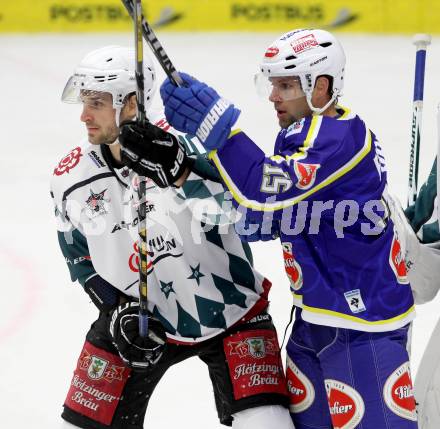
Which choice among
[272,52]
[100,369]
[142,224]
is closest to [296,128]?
[272,52]

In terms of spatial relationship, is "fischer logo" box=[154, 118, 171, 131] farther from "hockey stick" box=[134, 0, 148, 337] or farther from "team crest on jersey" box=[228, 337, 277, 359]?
"team crest on jersey" box=[228, 337, 277, 359]

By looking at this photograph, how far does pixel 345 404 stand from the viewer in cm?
285

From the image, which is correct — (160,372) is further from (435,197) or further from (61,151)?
(61,151)

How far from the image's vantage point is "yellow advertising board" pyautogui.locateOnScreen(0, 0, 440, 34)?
718cm

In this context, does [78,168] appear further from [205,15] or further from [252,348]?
[205,15]

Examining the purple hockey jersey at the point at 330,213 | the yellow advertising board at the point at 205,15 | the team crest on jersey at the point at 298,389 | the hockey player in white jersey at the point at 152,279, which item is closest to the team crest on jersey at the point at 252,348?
the hockey player in white jersey at the point at 152,279

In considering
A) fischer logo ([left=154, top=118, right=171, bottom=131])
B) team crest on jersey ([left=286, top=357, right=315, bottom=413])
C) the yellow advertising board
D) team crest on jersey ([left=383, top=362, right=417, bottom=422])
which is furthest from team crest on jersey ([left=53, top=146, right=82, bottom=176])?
the yellow advertising board

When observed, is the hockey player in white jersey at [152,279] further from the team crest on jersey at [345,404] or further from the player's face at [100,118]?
the team crest on jersey at [345,404]

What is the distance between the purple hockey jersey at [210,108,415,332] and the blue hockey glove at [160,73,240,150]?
0.17 ft

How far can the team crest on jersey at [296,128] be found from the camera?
8.90 feet

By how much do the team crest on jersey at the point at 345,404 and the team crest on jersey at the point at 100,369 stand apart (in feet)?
2.20

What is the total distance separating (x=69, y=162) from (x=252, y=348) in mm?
779

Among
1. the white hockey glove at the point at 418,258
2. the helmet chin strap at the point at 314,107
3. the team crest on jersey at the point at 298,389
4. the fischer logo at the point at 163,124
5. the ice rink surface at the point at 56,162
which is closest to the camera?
the helmet chin strap at the point at 314,107

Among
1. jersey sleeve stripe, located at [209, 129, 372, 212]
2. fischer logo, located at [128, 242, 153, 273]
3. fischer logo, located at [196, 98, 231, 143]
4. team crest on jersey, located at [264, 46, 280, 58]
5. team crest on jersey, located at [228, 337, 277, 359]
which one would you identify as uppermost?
team crest on jersey, located at [264, 46, 280, 58]
